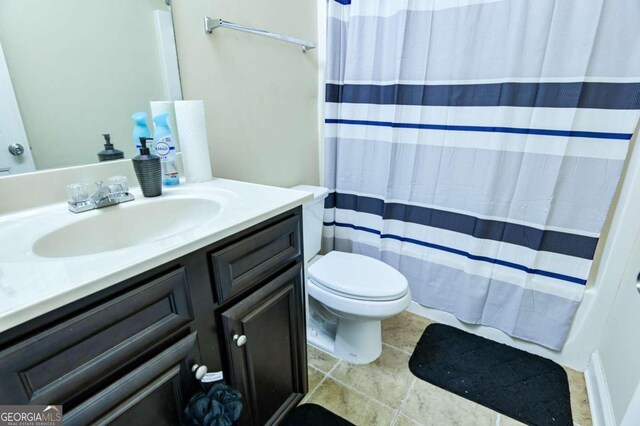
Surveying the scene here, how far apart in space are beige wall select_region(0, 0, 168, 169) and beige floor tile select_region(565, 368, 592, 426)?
1.92 metres

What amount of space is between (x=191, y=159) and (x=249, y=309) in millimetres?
570

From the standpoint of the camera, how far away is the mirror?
833 millimetres

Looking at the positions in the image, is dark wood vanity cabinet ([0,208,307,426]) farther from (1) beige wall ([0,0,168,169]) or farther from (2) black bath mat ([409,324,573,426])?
(2) black bath mat ([409,324,573,426])

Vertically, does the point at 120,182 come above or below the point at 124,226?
above

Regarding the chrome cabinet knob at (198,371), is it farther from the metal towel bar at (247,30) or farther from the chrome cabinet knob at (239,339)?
the metal towel bar at (247,30)

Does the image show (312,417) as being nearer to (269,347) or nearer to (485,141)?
(269,347)

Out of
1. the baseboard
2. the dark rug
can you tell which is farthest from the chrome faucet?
the baseboard

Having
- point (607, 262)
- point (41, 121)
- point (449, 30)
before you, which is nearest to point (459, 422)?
point (607, 262)

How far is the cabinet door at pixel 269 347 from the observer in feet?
2.85

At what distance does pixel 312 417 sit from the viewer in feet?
4.15

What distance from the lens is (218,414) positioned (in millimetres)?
747

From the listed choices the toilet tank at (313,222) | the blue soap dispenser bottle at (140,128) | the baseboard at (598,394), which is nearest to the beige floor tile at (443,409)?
the baseboard at (598,394)

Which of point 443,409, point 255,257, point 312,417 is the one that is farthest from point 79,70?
point 443,409

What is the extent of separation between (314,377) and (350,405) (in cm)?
21
